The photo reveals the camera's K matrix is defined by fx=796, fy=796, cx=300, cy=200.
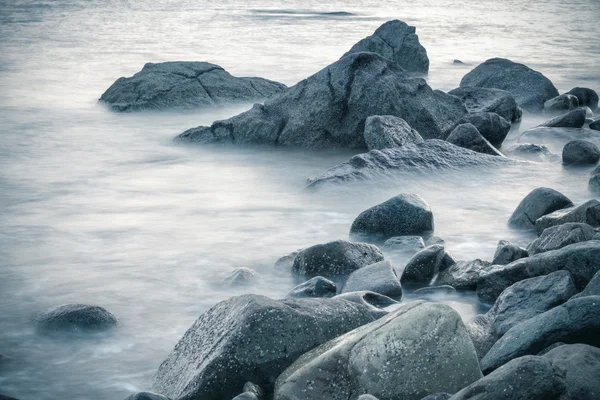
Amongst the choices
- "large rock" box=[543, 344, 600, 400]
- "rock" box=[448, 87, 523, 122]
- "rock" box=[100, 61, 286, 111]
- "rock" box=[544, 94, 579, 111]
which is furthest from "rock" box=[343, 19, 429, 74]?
"large rock" box=[543, 344, 600, 400]

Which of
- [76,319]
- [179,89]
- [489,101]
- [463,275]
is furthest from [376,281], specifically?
[179,89]

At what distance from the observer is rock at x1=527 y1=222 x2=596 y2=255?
14.1 feet

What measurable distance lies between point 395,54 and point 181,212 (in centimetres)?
887

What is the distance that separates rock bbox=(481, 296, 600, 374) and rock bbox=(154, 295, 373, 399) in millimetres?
629

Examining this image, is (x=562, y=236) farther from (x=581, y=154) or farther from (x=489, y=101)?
(x=489, y=101)

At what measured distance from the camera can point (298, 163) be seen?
774cm

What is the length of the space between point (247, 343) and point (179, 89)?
7841mm

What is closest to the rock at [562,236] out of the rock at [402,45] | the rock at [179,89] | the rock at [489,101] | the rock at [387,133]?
the rock at [387,133]

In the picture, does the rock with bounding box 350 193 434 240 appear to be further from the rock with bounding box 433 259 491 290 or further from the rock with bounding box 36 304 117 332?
the rock with bounding box 36 304 117 332

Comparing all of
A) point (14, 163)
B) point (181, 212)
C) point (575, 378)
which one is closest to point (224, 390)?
point (575, 378)

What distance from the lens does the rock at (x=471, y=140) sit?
7.39 meters

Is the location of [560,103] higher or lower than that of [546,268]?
lower

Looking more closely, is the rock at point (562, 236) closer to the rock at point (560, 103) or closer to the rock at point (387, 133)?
the rock at point (387, 133)

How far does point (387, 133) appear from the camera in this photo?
729 centimetres
